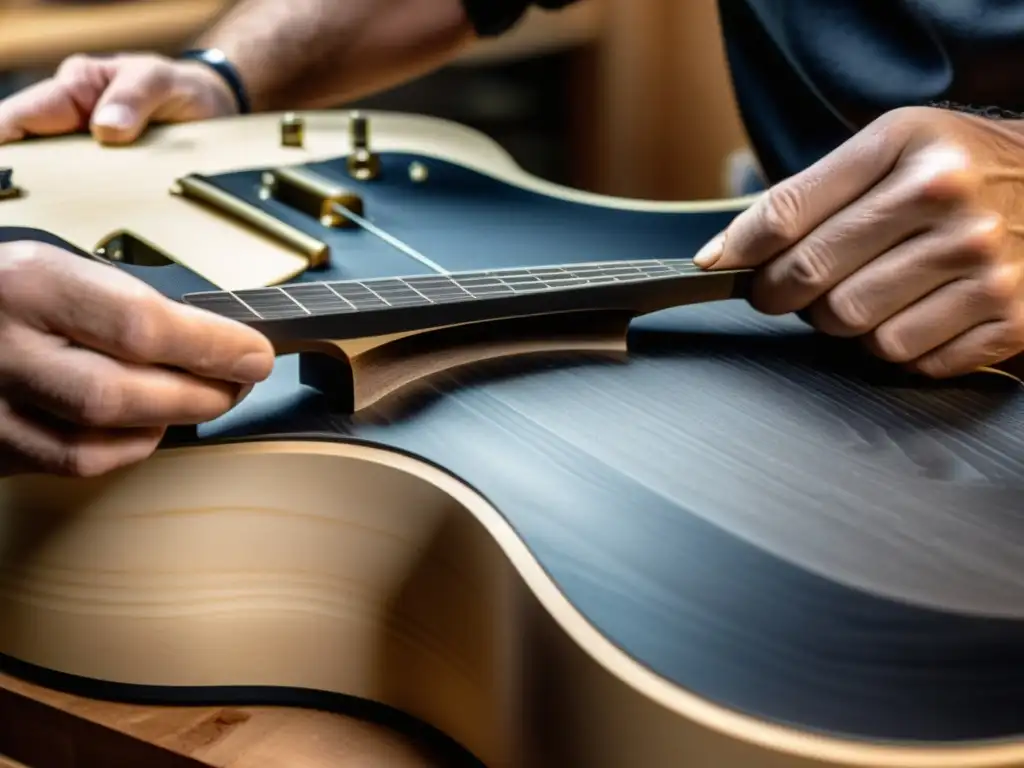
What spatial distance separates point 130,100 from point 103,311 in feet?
1.88

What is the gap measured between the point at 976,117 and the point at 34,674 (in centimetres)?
57

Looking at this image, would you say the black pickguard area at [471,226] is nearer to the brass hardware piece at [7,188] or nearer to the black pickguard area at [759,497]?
the black pickguard area at [759,497]

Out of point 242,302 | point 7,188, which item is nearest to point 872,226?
point 242,302

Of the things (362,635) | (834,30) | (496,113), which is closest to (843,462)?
(362,635)

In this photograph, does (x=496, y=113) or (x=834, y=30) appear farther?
(x=496, y=113)

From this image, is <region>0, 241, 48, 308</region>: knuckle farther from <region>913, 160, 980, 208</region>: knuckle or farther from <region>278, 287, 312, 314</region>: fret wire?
<region>913, 160, 980, 208</region>: knuckle

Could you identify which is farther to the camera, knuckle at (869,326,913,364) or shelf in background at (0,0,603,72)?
shelf in background at (0,0,603,72)

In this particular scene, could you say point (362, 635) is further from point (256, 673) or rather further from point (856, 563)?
point (856, 563)

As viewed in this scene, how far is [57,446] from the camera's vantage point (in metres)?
0.44

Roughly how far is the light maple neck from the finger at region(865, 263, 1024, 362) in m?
0.09

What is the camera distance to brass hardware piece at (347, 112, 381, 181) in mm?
875

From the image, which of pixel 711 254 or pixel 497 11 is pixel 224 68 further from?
pixel 711 254

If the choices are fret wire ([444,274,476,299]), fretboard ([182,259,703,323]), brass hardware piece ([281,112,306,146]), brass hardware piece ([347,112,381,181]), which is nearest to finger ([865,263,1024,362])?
fretboard ([182,259,703,323])

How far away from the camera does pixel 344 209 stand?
0.76 m
